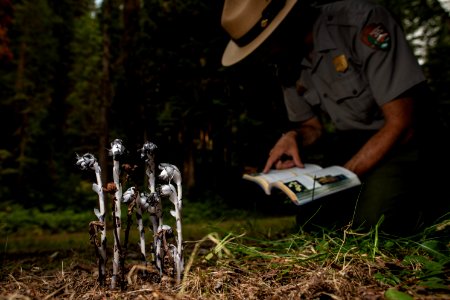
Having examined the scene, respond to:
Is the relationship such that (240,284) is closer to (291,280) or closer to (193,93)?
(291,280)

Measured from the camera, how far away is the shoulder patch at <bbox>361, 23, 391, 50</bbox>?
6.99 ft

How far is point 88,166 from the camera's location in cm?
105

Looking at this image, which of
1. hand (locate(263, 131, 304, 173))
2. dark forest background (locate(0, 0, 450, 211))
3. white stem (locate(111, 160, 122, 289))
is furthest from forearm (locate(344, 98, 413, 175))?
dark forest background (locate(0, 0, 450, 211))

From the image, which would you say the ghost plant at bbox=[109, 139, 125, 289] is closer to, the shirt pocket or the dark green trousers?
the dark green trousers

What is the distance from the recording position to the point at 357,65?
2422 mm

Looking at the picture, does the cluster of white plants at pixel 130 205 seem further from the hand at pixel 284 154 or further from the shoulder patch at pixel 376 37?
the shoulder patch at pixel 376 37

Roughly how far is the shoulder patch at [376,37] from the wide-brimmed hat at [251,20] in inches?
21.4

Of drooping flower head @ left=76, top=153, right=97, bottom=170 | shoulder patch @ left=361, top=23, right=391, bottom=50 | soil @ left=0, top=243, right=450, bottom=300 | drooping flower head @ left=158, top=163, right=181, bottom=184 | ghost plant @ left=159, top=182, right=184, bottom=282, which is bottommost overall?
soil @ left=0, top=243, right=450, bottom=300

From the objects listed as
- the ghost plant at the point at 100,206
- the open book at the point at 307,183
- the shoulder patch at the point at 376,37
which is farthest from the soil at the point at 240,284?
the shoulder patch at the point at 376,37

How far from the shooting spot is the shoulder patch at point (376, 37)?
2.13 metres

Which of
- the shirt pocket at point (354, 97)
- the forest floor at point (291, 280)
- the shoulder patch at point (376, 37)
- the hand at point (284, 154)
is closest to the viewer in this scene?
the forest floor at point (291, 280)

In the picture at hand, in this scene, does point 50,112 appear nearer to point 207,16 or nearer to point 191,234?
point 207,16

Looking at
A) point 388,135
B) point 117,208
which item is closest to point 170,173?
point 117,208

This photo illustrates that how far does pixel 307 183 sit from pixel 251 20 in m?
1.40
